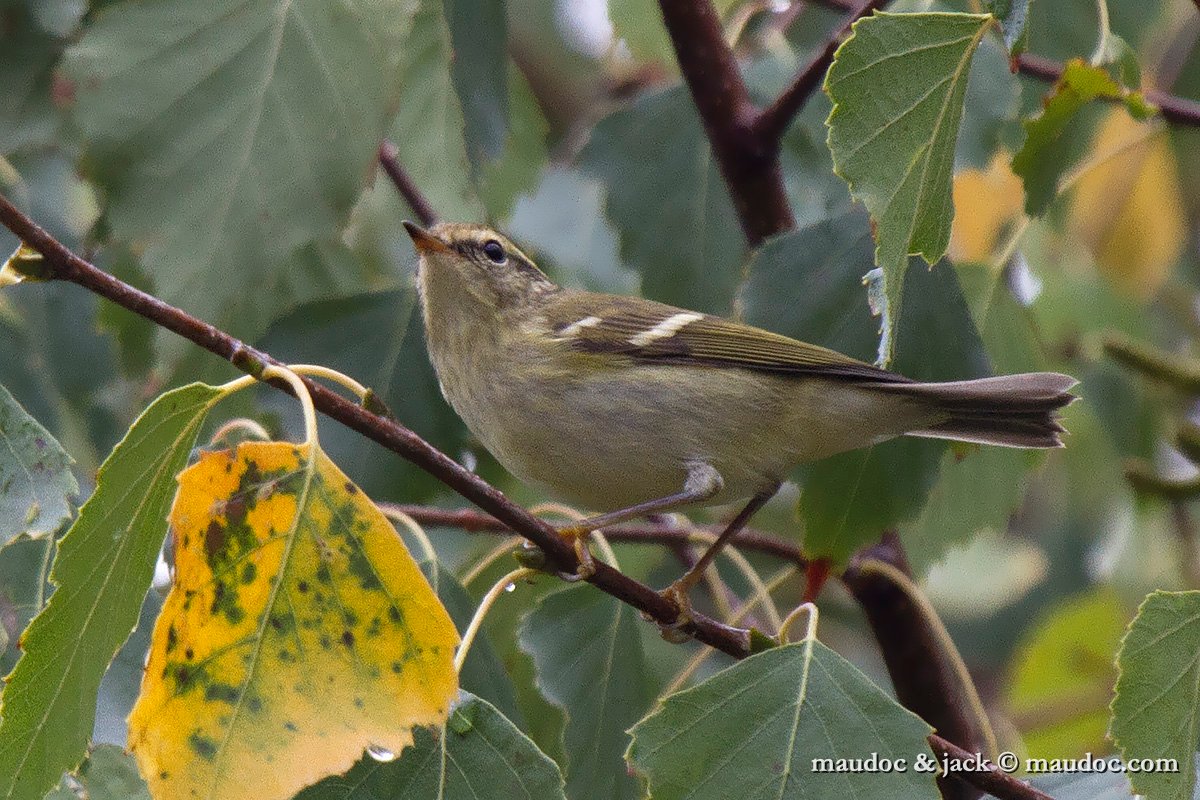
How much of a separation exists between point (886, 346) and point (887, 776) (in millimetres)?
614

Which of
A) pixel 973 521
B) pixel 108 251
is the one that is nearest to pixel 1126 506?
pixel 973 521

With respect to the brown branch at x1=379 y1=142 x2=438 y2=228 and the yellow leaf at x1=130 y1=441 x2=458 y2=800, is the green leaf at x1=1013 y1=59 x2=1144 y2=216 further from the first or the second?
the brown branch at x1=379 y1=142 x2=438 y2=228

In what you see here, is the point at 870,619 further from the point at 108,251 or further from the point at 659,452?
the point at 108,251

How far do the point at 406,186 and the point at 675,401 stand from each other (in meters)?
1.09

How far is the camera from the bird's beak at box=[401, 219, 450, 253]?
3.21m

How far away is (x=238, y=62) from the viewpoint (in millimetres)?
2682

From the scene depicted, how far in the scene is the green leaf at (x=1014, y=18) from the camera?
2006 millimetres

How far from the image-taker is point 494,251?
3.55 metres

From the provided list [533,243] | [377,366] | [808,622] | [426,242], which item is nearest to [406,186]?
[426,242]

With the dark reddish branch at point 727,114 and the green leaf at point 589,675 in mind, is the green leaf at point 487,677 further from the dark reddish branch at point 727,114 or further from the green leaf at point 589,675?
the dark reddish branch at point 727,114

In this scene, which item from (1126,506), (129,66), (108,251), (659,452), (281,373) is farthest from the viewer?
(1126,506)

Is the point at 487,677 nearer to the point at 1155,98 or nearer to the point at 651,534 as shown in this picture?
the point at 651,534

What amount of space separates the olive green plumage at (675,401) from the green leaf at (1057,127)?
1.23 feet

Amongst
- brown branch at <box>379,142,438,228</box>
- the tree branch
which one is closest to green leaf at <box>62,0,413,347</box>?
the tree branch
